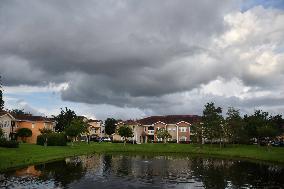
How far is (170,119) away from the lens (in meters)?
174

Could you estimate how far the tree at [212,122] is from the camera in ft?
383

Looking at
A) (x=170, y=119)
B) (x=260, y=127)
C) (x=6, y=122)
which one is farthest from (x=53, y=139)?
(x=170, y=119)

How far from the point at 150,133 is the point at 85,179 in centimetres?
13115

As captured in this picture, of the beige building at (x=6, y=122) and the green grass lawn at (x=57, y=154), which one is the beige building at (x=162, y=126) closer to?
the green grass lawn at (x=57, y=154)

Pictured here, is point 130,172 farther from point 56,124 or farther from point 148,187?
point 56,124

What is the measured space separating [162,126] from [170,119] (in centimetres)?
634

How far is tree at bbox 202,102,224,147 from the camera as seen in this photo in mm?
116750

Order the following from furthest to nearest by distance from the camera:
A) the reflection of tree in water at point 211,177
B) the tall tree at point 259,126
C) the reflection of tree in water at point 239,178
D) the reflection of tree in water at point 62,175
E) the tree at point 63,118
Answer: the tree at point 63,118 < the tall tree at point 259,126 < the reflection of tree in water at point 62,175 < the reflection of tree in water at point 239,178 < the reflection of tree in water at point 211,177

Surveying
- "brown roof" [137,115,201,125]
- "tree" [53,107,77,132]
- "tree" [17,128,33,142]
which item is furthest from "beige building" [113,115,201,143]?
"tree" [17,128,33,142]

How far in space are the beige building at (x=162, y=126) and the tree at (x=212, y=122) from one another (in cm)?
3302

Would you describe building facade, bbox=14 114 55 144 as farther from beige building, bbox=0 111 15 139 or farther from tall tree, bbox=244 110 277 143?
tall tree, bbox=244 110 277 143

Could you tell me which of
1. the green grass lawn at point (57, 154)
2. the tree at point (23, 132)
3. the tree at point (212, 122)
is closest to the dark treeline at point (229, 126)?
the tree at point (212, 122)

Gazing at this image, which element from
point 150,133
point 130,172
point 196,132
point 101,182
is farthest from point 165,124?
point 101,182

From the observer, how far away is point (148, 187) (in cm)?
4109
